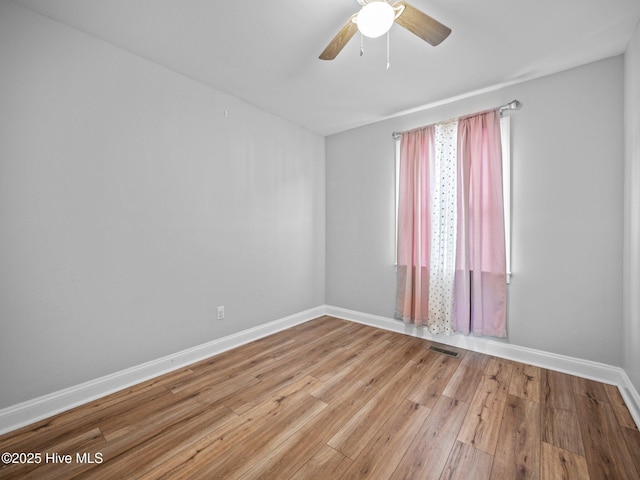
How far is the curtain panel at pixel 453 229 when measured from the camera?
104 inches

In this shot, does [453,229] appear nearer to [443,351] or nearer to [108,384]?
[443,351]

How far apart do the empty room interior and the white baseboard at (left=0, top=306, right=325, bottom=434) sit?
17 mm

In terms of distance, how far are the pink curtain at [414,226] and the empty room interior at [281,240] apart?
0.03 metres

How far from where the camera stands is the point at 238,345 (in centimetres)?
287

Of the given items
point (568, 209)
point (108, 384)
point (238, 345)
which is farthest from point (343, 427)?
point (568, 209)

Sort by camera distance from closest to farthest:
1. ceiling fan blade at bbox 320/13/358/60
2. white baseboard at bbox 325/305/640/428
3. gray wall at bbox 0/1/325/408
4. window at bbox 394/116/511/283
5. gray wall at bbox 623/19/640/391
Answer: ceiling fan blade at bbox 320/13/358/60 < gray wall at bbox 0/1/325/408 < gray wall at bbox 623/19/640/391 < white baseboard at bbox 325/305/640/428 < window at bbox 394/116/511/283

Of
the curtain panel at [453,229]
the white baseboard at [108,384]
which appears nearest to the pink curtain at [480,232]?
the curtain panel at [453,229]

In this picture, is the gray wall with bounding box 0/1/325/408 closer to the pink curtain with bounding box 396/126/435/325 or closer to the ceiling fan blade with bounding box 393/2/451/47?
the pink curtain with bounding box 396/126/435/325

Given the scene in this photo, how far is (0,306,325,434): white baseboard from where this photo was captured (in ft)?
→ 5.53

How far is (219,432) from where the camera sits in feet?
5.42

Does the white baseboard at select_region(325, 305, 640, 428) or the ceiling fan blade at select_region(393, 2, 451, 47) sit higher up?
the ceiling fan blade at select_region(393, 2, 451, 47)

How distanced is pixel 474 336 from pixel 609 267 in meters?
1.21

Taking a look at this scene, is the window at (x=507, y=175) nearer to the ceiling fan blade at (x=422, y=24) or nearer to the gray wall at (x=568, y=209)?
the gray wall at (x=568, y=209)

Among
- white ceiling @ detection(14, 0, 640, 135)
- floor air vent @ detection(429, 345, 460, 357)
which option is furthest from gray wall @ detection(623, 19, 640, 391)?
floor air vent @ detection(429, 345, 460, 357)
